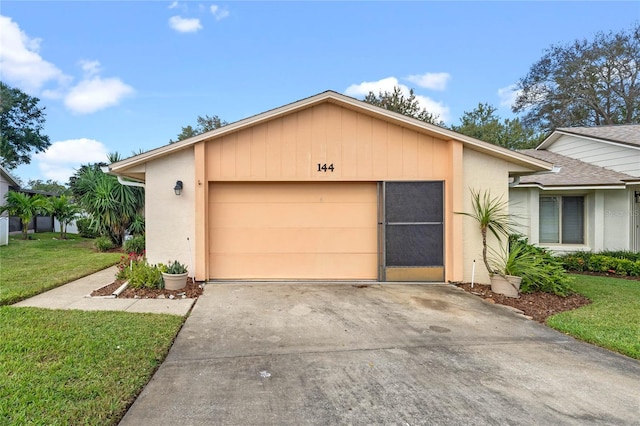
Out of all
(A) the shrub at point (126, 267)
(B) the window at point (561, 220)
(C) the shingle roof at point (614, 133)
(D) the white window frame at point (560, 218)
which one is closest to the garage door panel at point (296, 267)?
(A) the shrub at point (126, 267)

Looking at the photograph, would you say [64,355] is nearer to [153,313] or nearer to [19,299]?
[153,313]

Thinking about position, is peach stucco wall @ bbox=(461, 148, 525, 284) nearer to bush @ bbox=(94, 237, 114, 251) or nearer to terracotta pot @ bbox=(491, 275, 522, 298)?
terracotta pot @ bbox=(491, 275, 522, 298)

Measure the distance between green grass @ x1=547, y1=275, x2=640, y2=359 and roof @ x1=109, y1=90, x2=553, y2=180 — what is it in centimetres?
271

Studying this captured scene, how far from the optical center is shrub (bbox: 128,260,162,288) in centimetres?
565

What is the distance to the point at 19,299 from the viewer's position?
4.94 meters

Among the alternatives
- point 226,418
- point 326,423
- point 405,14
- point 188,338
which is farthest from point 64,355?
point 405,14

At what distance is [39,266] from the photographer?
25.3 feet

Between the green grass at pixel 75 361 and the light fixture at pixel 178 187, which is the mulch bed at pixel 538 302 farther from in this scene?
the light fixture at pixel 178 187

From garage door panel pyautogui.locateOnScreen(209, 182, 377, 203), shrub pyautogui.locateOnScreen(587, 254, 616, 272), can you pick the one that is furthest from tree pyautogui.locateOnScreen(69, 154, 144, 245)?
shrub pyautogui.locateOnScreen(587, 254, 616, 272)

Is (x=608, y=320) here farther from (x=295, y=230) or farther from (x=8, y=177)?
(x=8, y=177)

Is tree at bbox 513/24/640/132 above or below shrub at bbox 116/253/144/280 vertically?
above

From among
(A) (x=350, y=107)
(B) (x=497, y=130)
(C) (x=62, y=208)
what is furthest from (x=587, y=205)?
(C) (x=62, y=208)

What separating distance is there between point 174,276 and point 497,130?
26.3 meters

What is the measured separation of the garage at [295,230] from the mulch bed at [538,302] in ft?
7.48
